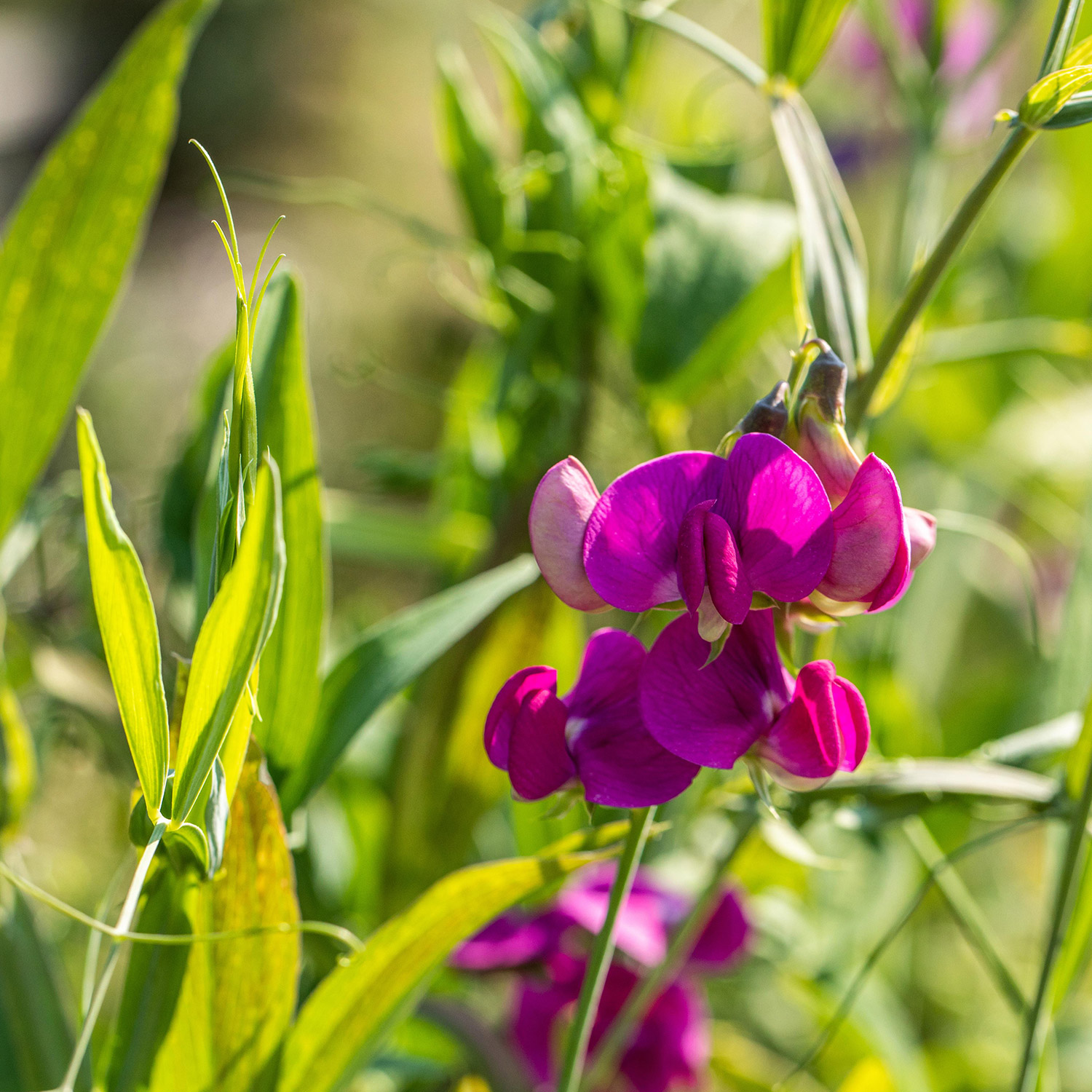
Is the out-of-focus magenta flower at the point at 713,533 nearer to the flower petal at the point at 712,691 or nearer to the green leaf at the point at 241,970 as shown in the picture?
the flower petal at the point at 712,691

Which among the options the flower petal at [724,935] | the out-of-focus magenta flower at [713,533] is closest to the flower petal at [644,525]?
the out-of-focus magenta flower at [713,533]

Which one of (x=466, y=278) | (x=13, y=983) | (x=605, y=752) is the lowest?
(x=466, y=278)

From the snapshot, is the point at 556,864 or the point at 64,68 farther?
the point at 64,68

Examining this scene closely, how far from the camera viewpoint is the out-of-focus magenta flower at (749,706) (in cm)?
26

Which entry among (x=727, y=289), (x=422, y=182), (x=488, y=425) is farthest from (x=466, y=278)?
(x=727, y=289)

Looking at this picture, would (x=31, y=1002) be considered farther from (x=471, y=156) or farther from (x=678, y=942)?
(x=471, y=156)

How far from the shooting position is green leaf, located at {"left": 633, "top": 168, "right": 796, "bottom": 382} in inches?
18.6

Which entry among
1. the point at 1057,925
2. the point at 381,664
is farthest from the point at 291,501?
the point at 1057,925

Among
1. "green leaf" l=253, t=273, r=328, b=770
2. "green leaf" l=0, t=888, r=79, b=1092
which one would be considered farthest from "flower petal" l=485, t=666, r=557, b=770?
"green leaf" l=0, t=888, r=79, b=1092

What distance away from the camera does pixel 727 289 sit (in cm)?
48

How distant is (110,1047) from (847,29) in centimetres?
99

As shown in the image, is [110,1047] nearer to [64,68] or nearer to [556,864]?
[556,864]

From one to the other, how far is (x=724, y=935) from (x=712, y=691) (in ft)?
1.01

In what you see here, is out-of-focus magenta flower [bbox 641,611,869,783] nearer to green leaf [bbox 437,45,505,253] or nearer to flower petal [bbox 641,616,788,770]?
flower petal [bbox 641,616,788,770]
